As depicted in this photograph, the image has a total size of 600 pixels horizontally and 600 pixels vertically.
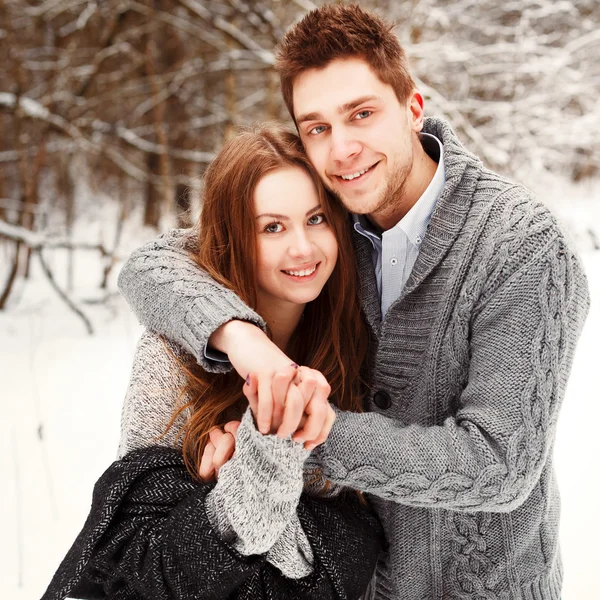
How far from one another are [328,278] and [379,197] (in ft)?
0.96

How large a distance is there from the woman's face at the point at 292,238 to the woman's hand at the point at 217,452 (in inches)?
19.2

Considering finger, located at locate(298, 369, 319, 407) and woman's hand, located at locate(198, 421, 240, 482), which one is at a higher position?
finger, located at locate(298, 369, 319, 407)

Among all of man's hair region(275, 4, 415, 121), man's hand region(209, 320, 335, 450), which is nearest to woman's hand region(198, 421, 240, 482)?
man's hand region(209, 320, 335, 450)

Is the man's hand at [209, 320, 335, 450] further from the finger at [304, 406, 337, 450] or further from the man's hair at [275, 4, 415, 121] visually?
the man's hair at [275, 4, 415, 121]

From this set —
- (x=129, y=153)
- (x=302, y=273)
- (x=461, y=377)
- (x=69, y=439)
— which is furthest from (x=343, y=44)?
(x=129, y=153)

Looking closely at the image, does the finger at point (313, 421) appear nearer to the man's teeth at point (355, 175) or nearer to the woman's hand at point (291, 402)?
the woman's hand at point (291, 402)

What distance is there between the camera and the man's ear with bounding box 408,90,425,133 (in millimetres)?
1894

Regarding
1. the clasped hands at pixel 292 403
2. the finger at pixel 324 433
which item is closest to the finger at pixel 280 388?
the clasped hands at pixel 292 403

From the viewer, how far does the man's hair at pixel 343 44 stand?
5.63ft

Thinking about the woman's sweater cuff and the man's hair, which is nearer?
the woman's sweater cuff

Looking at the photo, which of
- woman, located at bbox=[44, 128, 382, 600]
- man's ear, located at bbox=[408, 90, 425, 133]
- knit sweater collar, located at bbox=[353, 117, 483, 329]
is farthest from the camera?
man's ear, located at bbox=[408, 90, 425, 133]

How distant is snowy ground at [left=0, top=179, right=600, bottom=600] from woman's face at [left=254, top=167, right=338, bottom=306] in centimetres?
153

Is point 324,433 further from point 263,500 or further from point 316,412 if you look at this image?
point 263,500

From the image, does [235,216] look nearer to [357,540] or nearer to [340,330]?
[340,330]
